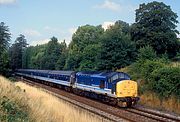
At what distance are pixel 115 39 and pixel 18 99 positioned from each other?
3828 cm

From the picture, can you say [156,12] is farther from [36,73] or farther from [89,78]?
[36,73]

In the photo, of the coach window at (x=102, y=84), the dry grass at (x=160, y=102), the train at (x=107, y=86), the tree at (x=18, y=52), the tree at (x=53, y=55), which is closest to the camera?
the dry grass at (x=160, y=102)

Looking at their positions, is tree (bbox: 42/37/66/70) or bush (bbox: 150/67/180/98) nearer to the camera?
bush (bbox: 150/67/180/98)

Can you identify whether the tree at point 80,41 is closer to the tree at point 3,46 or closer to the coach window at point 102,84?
the tree at point 3,46

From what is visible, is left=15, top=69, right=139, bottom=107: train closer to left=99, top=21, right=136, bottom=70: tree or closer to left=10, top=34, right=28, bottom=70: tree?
left=99, top=21, right=136, bottom=70: tree

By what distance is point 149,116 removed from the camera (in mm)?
23094

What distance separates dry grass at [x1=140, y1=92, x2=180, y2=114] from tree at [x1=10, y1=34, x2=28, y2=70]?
103584 millimetres

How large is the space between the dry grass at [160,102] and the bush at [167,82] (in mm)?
515

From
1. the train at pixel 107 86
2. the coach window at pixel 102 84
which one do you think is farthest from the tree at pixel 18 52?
the coach window at pixel 102 84

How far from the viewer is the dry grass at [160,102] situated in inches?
1082

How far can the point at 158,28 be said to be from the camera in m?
A: 54.3

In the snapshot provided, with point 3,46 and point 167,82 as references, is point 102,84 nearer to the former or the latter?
point 167,82

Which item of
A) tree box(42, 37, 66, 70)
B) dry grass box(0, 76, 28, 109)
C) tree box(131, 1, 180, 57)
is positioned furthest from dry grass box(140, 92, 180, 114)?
tree box(42, 37, 66, 70)

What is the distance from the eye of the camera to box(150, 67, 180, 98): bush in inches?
1124
